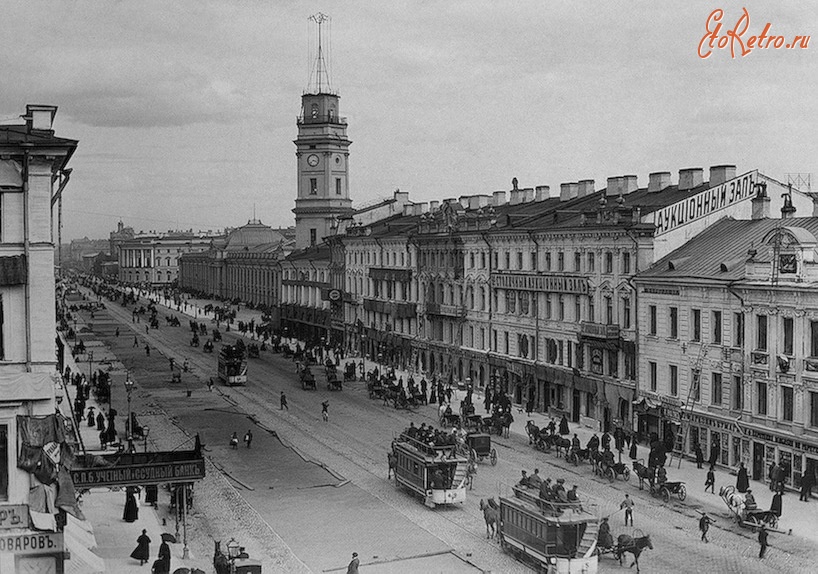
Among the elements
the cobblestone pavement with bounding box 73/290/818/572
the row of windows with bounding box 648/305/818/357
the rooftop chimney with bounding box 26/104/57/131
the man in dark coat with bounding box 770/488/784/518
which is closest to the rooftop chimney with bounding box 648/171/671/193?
the row of windows with bounding box 648/305/818/357

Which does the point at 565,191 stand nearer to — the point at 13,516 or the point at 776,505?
the point at 776,505

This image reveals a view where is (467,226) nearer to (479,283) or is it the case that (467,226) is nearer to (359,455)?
(479,283)

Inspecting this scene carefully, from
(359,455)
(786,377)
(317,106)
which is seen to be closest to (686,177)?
(786,377)

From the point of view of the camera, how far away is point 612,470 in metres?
37.2

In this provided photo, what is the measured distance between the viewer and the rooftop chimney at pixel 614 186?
57.8 m

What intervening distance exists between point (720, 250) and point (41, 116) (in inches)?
1129

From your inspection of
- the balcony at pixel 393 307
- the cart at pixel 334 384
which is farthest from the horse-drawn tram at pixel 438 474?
the balcony at pixel 393 307

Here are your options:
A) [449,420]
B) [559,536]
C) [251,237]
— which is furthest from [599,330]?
[251,237]

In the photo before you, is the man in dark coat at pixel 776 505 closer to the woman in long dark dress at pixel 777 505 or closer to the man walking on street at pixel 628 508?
the woman in long dark dress at pixel 777 505

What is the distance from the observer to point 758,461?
3741 centimetres

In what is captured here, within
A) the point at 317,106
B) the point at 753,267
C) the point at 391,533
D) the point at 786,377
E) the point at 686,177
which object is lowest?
the point at 391,533

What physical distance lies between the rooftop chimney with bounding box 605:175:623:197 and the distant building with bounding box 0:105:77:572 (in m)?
38.2

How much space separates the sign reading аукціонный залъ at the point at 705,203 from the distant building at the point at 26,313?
2836 centimetres

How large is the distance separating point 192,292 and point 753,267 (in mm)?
147845
